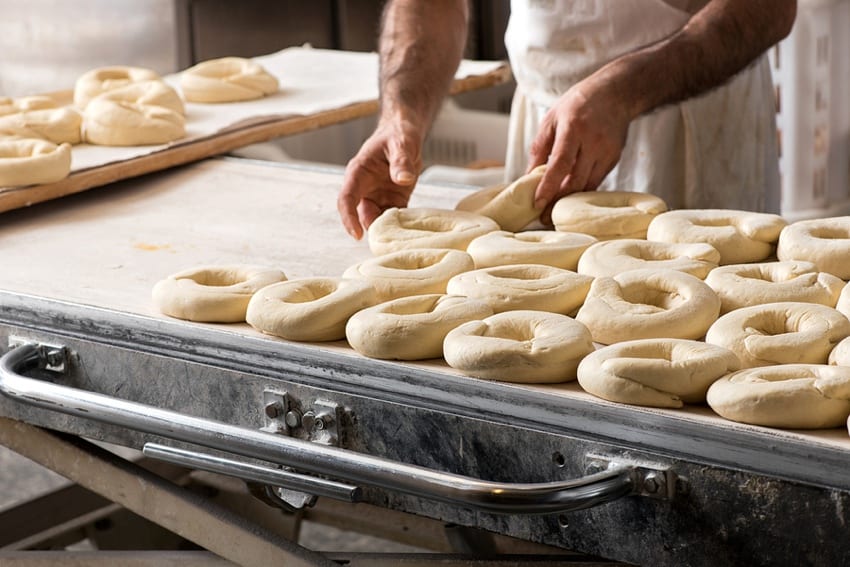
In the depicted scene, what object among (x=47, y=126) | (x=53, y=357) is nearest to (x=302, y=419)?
(x=53, y=357)

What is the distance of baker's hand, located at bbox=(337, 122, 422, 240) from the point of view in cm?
196

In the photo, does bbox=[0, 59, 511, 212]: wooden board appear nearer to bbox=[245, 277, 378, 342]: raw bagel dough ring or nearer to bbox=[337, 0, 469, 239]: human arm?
bbox=[337, 0, 469, 239]: human arm

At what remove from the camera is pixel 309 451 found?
131cm

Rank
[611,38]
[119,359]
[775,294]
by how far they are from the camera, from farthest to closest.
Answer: [611,38] → [119,359] → [775,294]

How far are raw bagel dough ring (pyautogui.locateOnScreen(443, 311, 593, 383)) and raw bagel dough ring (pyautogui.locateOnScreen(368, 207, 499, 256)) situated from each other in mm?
413

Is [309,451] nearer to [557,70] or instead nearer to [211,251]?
[211,251]

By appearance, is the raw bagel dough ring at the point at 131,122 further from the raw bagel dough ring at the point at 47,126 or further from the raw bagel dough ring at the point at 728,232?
the raw bagel dough ring at the point at 728,232

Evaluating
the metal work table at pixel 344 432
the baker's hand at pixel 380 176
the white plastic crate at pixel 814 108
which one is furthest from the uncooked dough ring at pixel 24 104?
the white plastic crate at pixel 814 108

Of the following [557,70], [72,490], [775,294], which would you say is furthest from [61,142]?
[775,294]

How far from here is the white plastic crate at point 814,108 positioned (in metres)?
3.58

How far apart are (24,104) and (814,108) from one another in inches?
92.9

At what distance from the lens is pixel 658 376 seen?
123 cm

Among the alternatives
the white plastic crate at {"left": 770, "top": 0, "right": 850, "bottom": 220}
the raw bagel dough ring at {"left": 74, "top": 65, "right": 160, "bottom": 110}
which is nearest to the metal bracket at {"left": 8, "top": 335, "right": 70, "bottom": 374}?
the raw bagel dough ring at {"left": 74, "top": 65, "right": 160, "bottom": 110}

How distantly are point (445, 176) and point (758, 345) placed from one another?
2.01m
